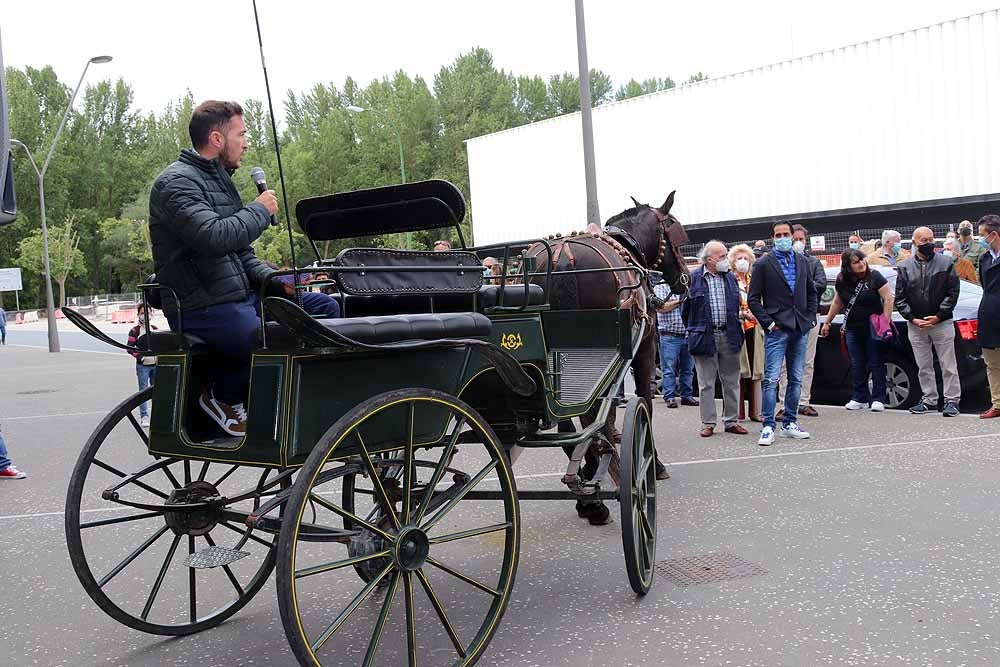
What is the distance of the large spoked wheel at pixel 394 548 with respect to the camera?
2979mm

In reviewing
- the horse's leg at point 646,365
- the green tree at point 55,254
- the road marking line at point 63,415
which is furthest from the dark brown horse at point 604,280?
the green tree at point 55,254

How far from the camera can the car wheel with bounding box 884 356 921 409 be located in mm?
9789

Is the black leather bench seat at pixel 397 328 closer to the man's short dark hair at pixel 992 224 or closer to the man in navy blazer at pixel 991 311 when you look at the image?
the man in navy blazer at pixel 991 311

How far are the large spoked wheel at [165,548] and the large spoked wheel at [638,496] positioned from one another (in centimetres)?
154

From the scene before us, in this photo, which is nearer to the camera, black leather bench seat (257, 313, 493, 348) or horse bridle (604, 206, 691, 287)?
black leather bench seat (257, 313, 493, 348)

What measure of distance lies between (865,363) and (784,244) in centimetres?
235

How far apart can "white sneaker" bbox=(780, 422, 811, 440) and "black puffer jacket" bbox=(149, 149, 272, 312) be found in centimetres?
601

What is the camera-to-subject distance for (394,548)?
3262mm

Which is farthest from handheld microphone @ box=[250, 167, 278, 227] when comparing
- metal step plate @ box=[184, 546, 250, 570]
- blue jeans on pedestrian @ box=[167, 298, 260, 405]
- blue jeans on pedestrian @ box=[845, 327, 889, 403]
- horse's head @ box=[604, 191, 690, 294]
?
blue jeans on pedestrian @ box=[845, 327, 889, 403]

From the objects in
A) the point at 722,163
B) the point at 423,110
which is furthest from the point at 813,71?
the point at 423,110

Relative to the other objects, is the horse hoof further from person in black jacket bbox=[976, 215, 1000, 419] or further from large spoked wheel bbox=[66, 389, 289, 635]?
person in black jacket bbox=[976, 215, 1000, 419]

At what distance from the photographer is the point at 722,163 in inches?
1016

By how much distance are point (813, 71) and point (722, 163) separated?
349 cm

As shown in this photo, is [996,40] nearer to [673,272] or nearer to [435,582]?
[673,272]
